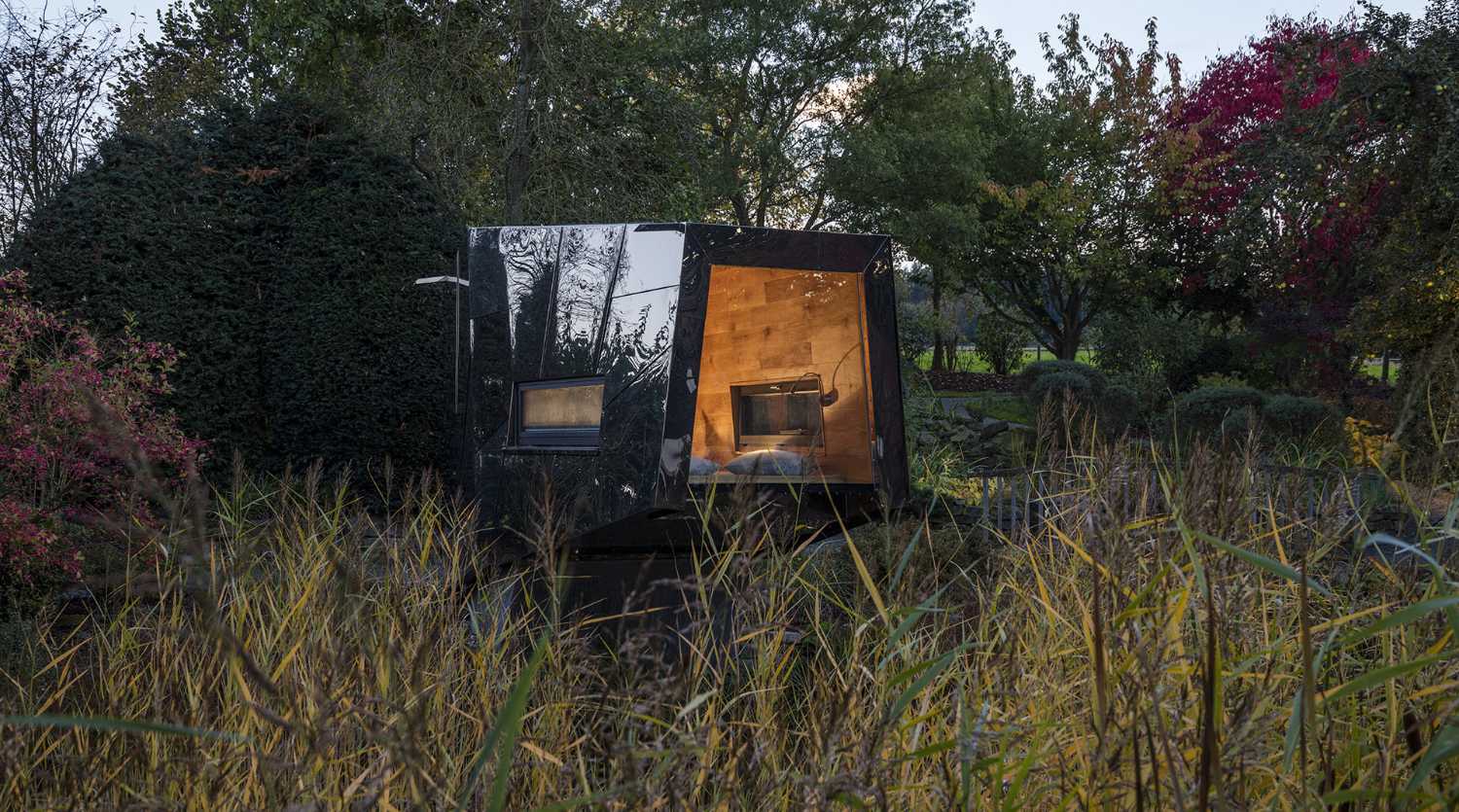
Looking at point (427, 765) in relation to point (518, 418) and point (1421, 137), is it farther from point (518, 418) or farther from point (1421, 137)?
point (1421, 137)

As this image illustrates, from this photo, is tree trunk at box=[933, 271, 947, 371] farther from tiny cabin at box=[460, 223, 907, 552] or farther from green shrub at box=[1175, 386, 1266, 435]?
tiny cabin at box=[460, 223, 907, 552]

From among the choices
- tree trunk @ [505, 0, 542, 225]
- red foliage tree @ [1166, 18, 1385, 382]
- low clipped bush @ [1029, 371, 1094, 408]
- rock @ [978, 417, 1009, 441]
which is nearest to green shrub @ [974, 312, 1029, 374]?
red foliage tree @ [1166, 18, 1385, 382]

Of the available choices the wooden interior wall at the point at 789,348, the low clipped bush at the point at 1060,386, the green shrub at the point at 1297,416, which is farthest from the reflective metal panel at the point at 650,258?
the green shrub at the point at 1297,416

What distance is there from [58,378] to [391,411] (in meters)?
2.74

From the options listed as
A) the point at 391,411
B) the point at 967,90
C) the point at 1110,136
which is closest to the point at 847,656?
the point at 391,411

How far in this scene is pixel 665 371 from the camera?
4.22 metres

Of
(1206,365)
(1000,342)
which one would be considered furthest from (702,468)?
(1000,342)

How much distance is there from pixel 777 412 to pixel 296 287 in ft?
12.4

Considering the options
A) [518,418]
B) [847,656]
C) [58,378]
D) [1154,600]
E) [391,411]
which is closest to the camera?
[1154,600]

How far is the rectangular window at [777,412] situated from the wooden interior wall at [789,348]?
0.05 meters

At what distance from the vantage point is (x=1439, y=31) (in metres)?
7.14

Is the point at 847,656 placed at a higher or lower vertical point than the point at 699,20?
lower

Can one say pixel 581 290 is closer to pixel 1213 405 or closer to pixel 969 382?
pixel 1213 405

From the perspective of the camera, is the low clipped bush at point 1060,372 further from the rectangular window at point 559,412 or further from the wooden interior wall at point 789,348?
the rectangular window at point 559,412
